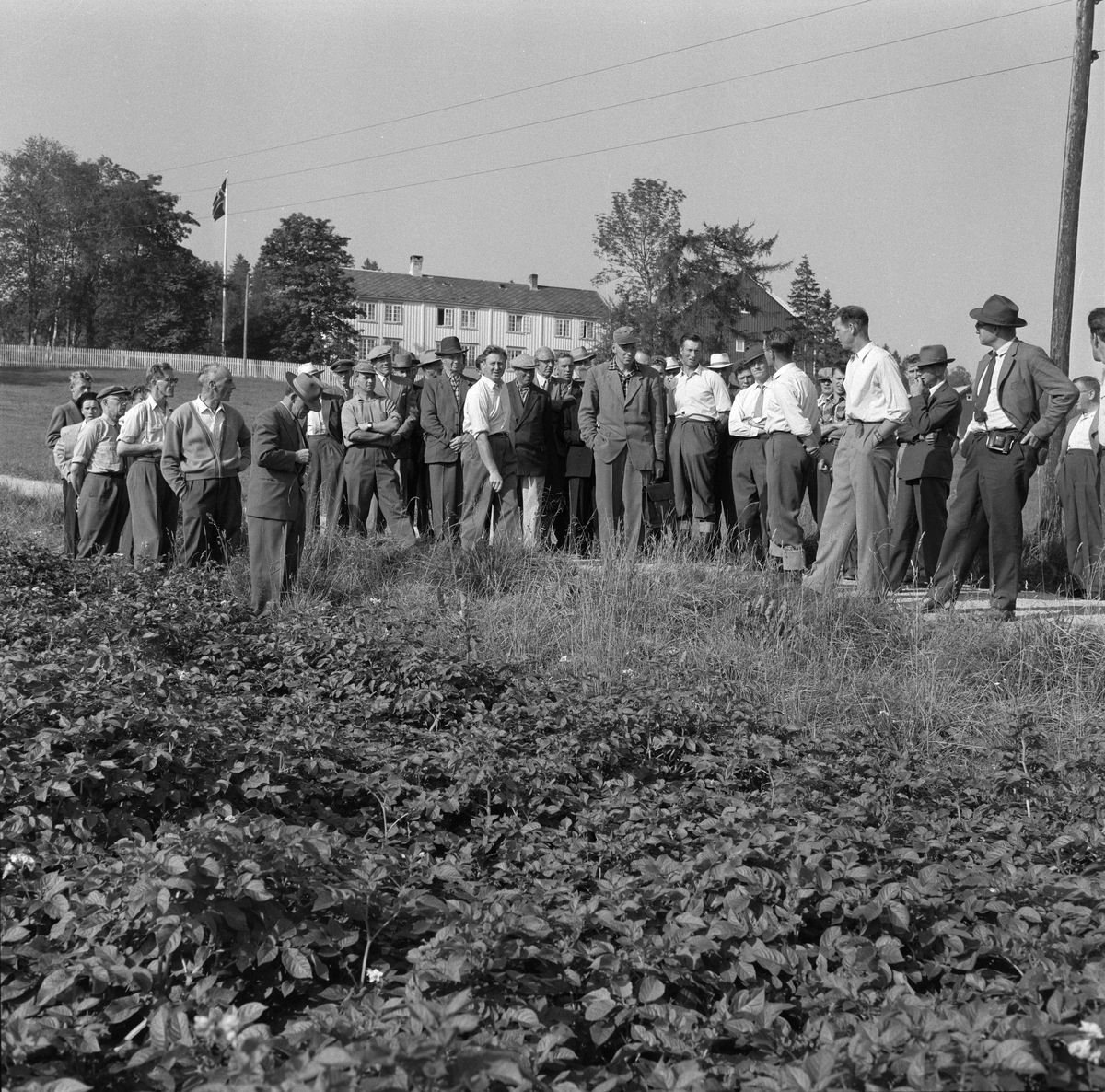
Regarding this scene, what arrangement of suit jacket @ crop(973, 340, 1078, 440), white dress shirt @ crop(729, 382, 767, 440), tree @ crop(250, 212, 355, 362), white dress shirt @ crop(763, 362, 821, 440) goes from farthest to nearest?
tree @ crop(250, 212, 355, 362)
white dress shirt @ crop(729, 382, 767, 440)
white dress shirt @ crop(763, 362, 821, 440)
suit jacket @ crop(973, 340, 1078, 440)

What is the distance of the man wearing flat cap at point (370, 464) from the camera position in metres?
12.5

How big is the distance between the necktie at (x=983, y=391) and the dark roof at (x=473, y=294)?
91.1 meters

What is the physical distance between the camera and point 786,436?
33.0 feet

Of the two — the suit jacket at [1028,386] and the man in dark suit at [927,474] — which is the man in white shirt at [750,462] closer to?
the man in dark suit at [927,474]

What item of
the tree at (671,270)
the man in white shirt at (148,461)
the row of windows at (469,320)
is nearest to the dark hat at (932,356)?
the man in white shirt at (148,461)

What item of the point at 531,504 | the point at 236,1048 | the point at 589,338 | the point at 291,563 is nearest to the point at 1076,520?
the point at 531,504

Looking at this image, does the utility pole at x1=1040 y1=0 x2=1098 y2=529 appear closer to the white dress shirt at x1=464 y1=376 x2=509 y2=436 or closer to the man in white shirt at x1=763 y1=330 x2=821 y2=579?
the man in white shirt at x1=763 y1=330 x2=821 y2=579

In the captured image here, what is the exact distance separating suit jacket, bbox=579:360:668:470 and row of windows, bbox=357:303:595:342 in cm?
8318

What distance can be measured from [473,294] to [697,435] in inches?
3592

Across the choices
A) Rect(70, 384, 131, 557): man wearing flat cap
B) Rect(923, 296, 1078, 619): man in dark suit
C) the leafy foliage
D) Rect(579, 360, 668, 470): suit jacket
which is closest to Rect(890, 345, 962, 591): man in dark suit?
Rect(923, 296, 1078, 619): man in dark suit

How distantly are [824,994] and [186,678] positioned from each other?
3.90m

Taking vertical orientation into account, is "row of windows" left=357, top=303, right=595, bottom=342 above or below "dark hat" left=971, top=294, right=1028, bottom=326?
above

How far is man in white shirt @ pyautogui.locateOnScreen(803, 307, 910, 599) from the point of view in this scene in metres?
8.88

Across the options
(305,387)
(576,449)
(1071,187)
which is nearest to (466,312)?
(1071,187)
